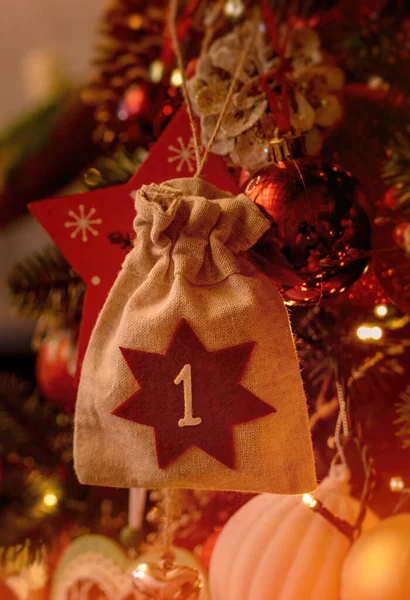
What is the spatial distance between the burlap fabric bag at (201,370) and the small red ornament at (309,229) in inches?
0.7

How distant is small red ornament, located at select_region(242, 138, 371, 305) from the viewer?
0.40 metres

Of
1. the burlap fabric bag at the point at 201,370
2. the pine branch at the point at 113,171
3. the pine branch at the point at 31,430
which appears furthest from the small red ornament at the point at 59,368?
the burlap fabric bag at the point at 201,370

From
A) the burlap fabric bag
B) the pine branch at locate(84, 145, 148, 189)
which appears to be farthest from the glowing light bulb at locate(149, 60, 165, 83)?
the burlap fabric bag

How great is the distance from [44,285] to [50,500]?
0.23 meters

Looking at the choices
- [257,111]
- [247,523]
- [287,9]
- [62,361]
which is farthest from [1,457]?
[287,9]

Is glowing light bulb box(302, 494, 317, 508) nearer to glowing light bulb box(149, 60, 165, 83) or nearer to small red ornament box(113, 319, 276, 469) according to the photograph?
small red ornament box(113, 319, 276, 469)

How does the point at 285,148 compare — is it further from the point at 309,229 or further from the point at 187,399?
the point at 187,399

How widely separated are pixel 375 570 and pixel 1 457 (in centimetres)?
49

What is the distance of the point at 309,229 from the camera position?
1.30ft

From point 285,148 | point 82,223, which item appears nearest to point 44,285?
point 82,223

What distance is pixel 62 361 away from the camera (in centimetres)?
74

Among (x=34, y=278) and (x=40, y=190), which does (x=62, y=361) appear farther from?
(x=40, y=190)

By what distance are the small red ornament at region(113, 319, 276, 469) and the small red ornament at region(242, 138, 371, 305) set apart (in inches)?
2.7

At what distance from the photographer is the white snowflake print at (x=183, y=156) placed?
0.48 m
